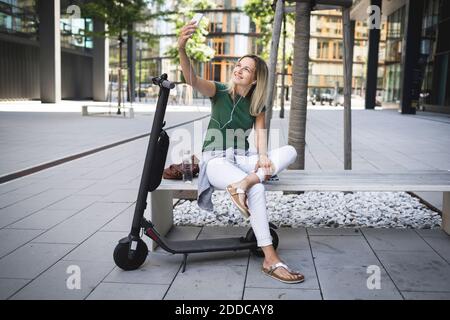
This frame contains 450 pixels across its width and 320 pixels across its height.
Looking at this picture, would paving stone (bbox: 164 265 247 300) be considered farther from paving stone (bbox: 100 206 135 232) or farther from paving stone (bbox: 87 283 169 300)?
paving stone (bbox: 100 206 135 232)

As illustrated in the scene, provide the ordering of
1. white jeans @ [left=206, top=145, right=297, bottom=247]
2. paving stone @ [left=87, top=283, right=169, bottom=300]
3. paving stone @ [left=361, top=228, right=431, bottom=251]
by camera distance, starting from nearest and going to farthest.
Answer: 1. paving stone @ [left=87, top=283, right=169, bottom=300]
2. white jeans @ [left=206, top=145, right=297, bottom=247]
3. paving stone @ [left=361, top=228, right=431, bottom=251]

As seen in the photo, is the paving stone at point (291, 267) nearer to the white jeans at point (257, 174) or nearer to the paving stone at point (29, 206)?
the white jeans at point (257, 174)

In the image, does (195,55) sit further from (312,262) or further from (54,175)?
(312,262)

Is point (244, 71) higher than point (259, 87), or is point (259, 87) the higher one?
point (244, 71)

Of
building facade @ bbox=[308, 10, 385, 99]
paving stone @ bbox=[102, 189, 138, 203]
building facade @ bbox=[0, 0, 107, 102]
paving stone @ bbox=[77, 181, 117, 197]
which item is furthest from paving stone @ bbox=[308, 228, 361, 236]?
building facade @ bbox=[308, 10, 385, 99]

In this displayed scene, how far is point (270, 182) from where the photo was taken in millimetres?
3768

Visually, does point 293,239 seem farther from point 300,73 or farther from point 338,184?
point 300,73

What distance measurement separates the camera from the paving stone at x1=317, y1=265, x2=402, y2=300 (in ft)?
9.52

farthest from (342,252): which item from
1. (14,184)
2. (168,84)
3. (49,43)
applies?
(49,43)

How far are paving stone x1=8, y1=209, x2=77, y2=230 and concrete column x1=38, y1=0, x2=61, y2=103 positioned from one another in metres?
23.3

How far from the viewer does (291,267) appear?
3.41 m

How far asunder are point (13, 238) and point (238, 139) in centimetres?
208

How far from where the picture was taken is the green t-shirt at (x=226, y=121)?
373 cm
